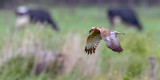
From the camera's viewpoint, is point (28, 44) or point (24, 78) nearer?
point (24, 78)

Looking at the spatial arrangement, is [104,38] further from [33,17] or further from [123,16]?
[123,16]

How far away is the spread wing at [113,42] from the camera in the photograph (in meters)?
3.82

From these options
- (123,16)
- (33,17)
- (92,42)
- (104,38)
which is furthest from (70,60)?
(123,16)

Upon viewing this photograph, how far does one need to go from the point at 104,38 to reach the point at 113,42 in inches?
3.8

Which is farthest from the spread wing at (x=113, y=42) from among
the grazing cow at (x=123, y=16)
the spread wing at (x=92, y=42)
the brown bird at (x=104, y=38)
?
the grazing cow at (x=123, y=16)

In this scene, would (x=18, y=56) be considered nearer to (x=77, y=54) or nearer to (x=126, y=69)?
(x=77, y=54)

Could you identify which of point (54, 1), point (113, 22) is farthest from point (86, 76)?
point (54, 1)

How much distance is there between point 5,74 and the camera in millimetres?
7457

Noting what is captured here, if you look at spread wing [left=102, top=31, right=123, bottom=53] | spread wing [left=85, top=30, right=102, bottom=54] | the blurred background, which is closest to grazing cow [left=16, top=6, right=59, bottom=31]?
the blurred background

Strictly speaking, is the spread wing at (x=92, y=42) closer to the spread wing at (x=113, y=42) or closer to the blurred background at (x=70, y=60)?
the spread wing at (x=113, y=42)

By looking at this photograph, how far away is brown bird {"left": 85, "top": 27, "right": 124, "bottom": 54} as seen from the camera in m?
3.84

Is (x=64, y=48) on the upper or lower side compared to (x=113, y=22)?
upper

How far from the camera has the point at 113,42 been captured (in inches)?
152

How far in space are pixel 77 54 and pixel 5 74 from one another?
149 cm
